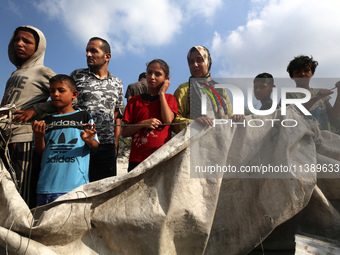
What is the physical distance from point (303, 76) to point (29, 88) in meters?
2.44

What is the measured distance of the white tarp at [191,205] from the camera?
145cm

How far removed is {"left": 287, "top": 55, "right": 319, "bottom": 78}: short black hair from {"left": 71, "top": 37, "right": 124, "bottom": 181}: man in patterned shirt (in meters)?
1.69

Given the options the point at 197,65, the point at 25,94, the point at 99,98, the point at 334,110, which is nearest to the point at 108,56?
the point at 99,98

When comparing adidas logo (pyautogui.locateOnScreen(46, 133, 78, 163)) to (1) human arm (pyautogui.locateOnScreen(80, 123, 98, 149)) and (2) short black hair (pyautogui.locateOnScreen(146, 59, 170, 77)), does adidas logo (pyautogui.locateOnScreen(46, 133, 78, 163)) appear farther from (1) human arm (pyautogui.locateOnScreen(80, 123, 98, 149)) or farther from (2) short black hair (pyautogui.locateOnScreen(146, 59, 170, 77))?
(2) short black hair (pyautogui.locateOnScreen(146, 59, 170, 77))

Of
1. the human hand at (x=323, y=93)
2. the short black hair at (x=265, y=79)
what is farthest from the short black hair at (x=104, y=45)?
the human hand at (x=323, y=93)

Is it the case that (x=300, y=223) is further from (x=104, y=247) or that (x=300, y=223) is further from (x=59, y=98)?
(x=59, y=98)

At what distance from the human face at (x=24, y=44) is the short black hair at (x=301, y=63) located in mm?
2439

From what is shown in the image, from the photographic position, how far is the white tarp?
1448mm

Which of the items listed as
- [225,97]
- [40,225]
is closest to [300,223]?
[225,97]

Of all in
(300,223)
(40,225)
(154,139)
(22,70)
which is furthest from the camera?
(22,70)

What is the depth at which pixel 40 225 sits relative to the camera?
4.53 ft

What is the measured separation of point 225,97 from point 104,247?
1.45 meters

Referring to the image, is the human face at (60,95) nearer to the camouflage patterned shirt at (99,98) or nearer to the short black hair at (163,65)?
the camouflage patterned shirt at (99,98)

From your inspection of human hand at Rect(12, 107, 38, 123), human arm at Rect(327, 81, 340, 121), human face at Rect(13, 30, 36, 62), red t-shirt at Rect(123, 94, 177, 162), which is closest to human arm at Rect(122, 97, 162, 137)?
red t-shirt at Rect(123, 94, 177, 162)
